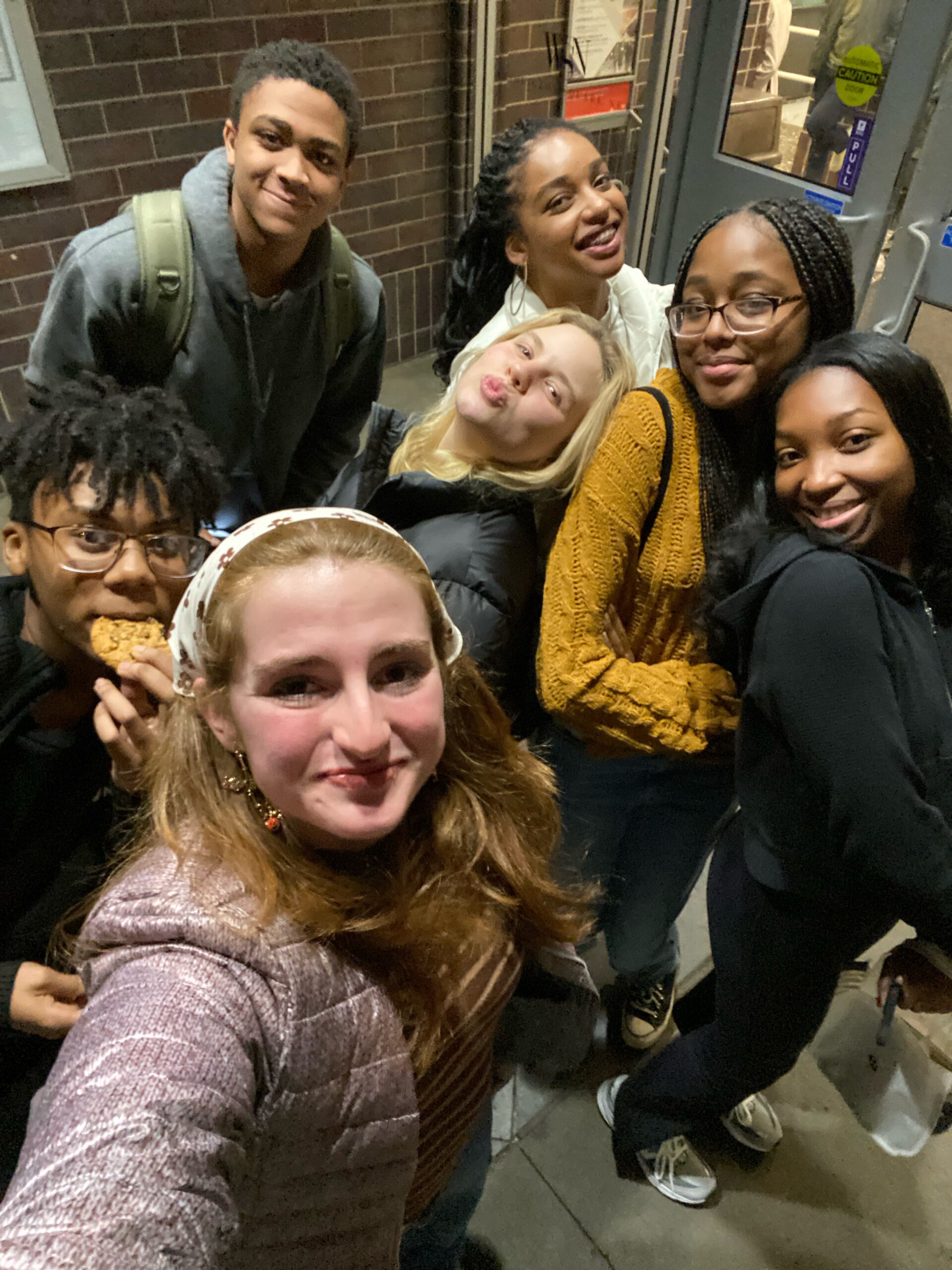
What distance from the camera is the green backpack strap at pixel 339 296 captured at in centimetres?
220

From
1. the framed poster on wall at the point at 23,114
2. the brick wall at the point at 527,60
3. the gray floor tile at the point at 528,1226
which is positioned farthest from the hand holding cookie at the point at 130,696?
the brick wall at the point at 527,60

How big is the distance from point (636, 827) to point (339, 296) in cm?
163

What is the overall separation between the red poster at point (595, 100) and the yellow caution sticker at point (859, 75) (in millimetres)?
1855

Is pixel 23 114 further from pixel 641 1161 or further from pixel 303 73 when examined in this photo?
pixel 641 1161

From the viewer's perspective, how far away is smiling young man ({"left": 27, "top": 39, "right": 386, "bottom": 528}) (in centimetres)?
189

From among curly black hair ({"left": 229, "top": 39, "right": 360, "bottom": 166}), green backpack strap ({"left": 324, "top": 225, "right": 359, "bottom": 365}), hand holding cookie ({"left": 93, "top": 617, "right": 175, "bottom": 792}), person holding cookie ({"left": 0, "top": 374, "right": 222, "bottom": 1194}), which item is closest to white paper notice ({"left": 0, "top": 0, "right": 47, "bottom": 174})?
curly black hair ({"left": 229, "top": 39, "right": 360, "bottom": 166})

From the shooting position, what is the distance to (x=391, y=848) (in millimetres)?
1041

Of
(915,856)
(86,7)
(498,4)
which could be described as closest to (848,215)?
(498,4)

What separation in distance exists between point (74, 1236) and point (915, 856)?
111 cm

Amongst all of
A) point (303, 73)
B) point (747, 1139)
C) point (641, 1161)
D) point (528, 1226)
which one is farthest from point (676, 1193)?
point (303, 73)

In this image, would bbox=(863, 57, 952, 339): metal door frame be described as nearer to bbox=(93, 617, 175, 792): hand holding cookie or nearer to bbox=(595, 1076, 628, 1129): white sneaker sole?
bbox=(595, 1076, 628, 1129): white sneaker sole

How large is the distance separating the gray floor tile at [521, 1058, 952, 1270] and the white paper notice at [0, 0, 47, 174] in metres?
3.79

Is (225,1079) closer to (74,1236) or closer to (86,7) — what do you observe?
(74,1236)

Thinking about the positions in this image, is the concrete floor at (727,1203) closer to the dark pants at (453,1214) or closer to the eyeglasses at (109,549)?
the dark pants at (453,1214)
